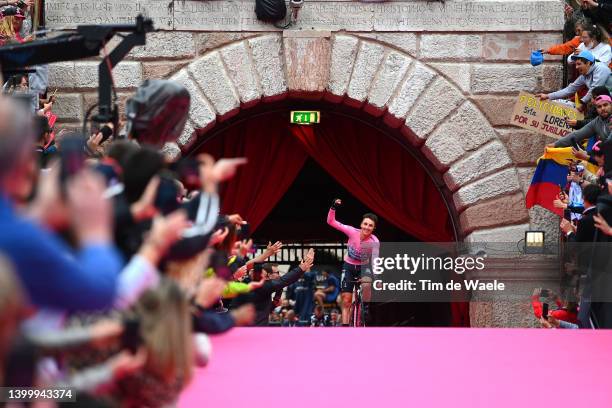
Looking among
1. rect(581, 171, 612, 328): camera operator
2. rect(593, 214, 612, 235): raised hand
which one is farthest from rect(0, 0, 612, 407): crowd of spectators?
rect(581, 171, 612, 328): camera operator

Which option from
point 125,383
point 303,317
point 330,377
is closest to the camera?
point 125,383

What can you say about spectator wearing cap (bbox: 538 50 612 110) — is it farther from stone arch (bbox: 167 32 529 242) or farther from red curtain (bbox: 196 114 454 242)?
red curtain (bbox: 196 114 454 242)

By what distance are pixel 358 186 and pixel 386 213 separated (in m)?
0.48

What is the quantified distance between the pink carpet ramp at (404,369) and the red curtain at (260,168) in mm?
5606

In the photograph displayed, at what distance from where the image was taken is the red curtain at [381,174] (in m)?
14.7

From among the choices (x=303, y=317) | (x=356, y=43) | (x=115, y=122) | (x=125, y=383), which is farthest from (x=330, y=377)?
(x=303, y=317)

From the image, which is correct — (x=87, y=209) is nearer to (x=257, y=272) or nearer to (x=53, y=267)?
(x=53, y=267)

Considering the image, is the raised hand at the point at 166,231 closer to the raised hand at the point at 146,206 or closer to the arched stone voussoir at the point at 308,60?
the raised hand at the point at 146,206

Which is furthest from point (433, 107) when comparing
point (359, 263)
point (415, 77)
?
point (359, 263)

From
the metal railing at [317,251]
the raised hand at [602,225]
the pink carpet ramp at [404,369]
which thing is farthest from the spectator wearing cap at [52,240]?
the metal railing at [317,251]

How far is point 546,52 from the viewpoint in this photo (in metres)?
13.0

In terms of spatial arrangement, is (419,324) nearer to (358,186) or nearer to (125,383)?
(358,186)

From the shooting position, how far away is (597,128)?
11.1 m

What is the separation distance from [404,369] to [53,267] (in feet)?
14.2
